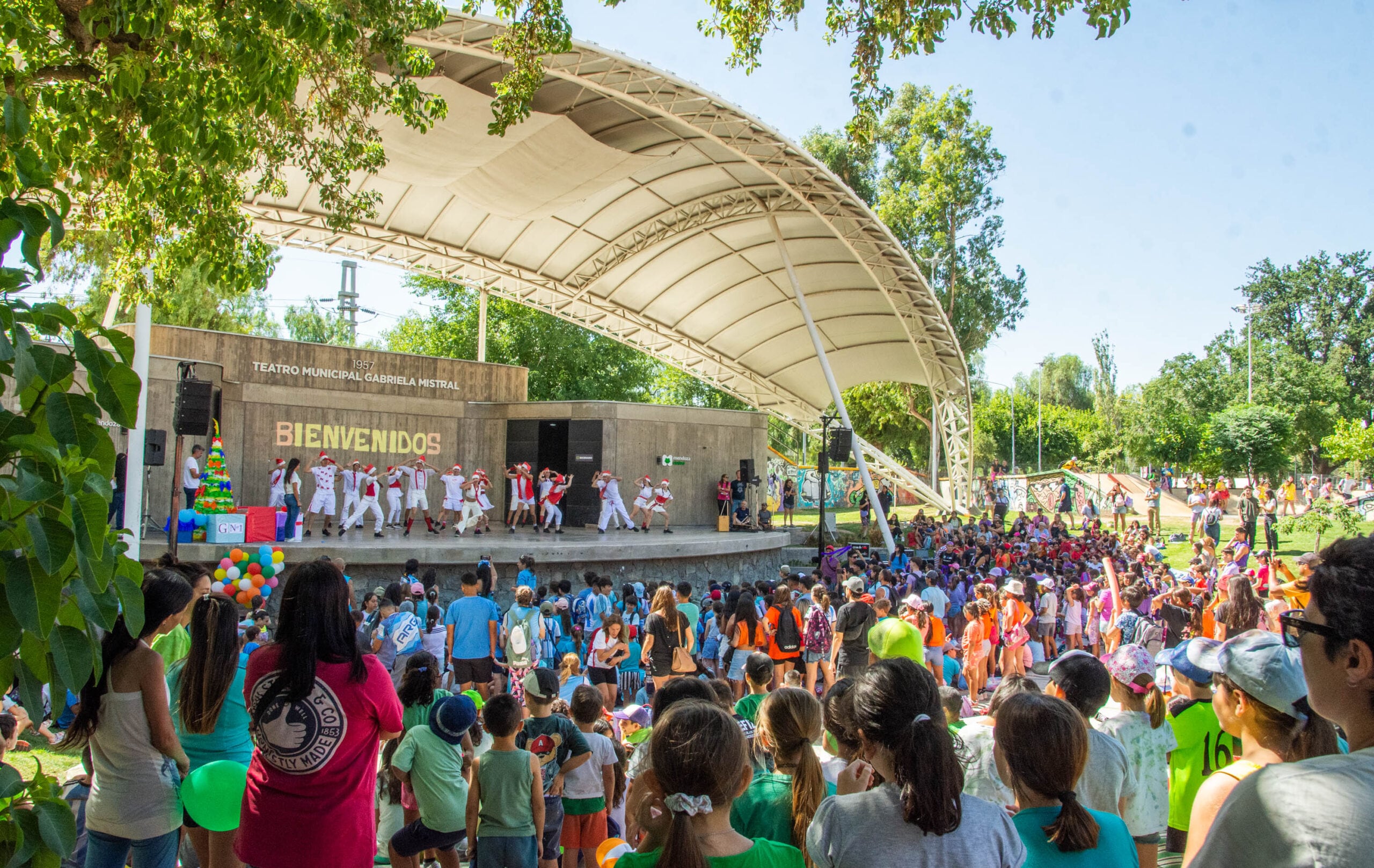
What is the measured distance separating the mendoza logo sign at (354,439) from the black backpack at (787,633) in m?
14.2

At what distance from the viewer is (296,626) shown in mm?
3113

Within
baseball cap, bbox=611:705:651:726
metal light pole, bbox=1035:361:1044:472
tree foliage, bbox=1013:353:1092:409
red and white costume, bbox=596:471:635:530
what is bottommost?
baseball cap, bbox=611:705:651:726

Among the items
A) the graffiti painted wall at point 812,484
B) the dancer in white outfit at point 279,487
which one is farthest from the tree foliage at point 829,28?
the graffiti painted wall at point 812,484

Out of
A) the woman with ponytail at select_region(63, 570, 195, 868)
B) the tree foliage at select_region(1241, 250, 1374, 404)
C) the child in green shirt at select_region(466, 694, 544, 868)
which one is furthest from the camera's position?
the tree foliage at select_region(1241, 250, 1374, 404)

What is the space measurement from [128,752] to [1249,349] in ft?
167

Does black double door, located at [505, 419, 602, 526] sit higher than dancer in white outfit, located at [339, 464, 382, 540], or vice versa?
black double door, located at [505, 419, 602, 526]

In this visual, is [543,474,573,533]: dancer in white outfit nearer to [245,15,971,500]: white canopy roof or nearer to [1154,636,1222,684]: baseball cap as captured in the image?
[245,15,971,500]: white canopy roof

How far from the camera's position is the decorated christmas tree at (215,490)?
47.7 ft

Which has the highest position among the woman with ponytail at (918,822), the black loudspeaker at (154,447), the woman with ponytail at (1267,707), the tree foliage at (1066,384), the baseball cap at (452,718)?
the tree foliage at (1066,384)

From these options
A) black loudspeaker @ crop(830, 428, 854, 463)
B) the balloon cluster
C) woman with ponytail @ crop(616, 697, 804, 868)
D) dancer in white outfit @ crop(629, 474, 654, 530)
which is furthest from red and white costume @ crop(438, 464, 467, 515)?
woman with ponytail @ crop(616, 697, 804, 868)

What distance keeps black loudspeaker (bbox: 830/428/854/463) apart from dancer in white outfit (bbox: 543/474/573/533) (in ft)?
20.6

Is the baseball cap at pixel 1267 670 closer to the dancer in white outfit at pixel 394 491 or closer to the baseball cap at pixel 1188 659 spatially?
the baseball cap at pixel 1188 659

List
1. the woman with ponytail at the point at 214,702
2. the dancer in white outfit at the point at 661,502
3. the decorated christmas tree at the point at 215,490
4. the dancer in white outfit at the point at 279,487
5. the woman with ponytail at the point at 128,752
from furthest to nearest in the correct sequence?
1. the dancer in white outfit at the point at 661,502
2. the dancer in white outfit at the point at 279,487
3. the decorated christmas tree at the point at 215,490
4. the woman with ponytail at the point at 214,702
5. the woman with ponytail at the point at 128,752

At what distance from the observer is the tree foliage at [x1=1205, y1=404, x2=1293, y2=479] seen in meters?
30.4
